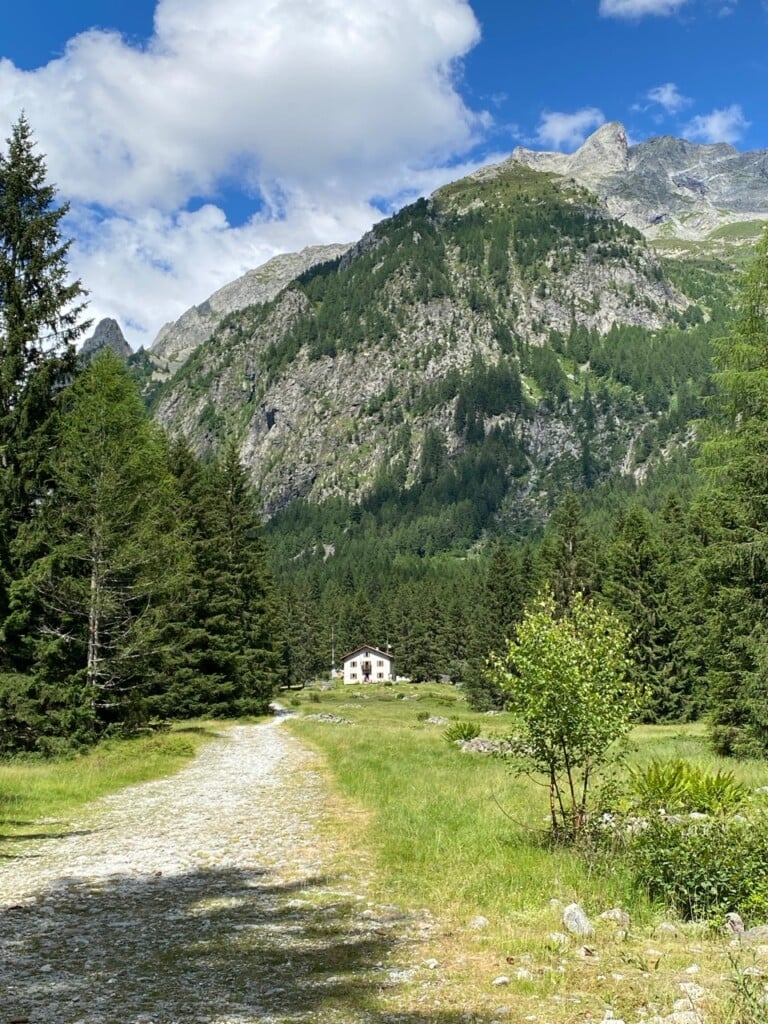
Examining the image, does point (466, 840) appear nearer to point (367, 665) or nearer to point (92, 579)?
point (92, 579)

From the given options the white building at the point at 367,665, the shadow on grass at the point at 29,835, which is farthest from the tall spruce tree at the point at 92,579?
the white building at the point at 367,665

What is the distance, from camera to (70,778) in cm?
1906

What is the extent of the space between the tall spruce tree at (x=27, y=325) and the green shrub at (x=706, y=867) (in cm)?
2221

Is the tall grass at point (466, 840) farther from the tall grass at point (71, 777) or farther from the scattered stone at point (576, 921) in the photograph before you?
the tall grass at point (71, 777)

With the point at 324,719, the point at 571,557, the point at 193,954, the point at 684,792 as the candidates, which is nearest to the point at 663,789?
the point at 684,792

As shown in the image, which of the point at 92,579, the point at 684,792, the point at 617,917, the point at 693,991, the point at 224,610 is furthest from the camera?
the point at 224,610

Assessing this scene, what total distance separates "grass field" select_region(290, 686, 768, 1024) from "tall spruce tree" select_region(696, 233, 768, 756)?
605 centimetres

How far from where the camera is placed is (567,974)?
6.21m

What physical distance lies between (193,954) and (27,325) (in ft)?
79.8

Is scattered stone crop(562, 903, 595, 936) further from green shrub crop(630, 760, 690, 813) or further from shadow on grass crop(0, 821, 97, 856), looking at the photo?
shadow on grass crop(0, 821, 97, 856)

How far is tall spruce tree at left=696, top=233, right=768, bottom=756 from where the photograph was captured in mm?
23125

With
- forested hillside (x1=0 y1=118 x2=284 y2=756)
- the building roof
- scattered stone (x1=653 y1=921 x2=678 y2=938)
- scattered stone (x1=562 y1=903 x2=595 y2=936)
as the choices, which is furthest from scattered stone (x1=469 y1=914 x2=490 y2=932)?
the building roof

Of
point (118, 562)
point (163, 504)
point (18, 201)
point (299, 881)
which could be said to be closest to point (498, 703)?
point (163, 504)

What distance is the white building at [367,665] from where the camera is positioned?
137m
